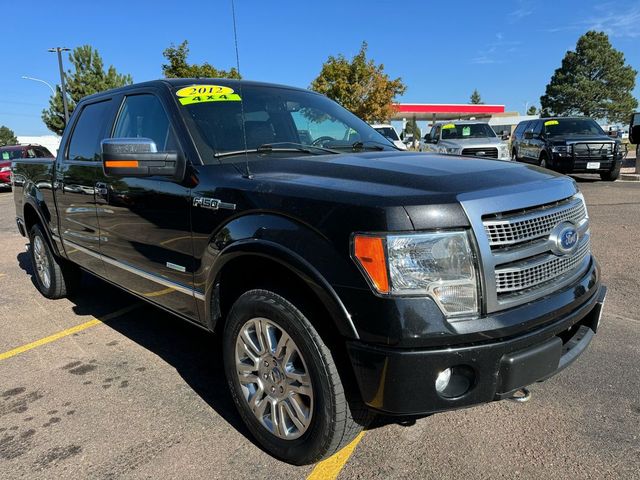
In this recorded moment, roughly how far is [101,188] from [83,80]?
39506 millimetres

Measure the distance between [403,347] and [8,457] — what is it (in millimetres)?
2188

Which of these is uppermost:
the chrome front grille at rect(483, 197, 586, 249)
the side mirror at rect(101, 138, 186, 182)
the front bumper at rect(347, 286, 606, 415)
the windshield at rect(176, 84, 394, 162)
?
the windshield at rect(176, 84, 394, 162)

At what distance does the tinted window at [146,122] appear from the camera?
3.20 m

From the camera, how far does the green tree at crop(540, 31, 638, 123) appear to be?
5638cm

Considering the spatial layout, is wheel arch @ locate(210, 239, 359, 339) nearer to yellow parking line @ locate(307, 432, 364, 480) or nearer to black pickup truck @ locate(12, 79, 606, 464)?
black pickup truck @ locate(12, 79, 606, 464)

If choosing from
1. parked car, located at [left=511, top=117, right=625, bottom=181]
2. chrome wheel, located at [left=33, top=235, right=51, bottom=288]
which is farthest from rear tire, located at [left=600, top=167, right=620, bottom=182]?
chrome wheel, located at [left=33, top=235, right=51, bottom=288]

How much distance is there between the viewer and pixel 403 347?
1.96 metres

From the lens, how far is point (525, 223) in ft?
7.11

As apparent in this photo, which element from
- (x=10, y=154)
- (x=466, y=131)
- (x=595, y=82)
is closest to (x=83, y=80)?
(x=10, y=154)

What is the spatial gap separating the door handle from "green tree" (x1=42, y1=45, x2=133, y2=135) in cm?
3752

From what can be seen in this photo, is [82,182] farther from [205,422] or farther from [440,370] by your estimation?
[440,370]

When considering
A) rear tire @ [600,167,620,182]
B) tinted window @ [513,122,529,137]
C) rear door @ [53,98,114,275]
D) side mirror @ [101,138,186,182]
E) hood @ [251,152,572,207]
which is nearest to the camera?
hood @ [251,152,572,207]

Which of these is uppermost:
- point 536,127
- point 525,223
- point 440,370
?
point 536,127

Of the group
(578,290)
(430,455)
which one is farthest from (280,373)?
(578,290)
